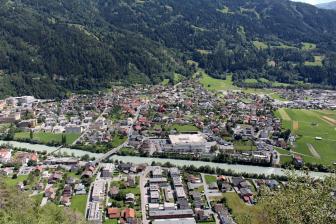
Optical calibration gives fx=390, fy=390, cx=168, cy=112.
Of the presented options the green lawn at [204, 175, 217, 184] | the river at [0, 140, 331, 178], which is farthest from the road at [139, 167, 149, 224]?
the green lawn at [204, 175, 217, 184]

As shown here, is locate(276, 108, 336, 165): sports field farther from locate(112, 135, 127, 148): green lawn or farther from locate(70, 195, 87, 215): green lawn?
locate(70, 195, 87, 215): green lawn

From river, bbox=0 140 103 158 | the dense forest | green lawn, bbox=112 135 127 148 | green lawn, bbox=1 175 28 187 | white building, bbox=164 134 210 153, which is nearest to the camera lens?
green lawn, bbox=1 175 28 187

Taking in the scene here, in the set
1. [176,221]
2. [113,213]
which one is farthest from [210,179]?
[113,213]

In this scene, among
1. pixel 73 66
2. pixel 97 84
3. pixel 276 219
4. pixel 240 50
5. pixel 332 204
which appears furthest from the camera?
pixel 240 50

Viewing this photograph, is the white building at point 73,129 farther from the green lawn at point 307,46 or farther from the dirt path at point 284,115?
the green lawn at point 307,46

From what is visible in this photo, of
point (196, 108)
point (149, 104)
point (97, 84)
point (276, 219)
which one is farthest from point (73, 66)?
point (276, 219)

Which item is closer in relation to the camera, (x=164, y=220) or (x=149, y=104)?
(x=164, y=220)

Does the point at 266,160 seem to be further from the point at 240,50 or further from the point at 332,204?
the point at 240,50

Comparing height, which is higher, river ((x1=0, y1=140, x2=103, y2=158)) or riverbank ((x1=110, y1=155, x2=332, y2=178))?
riverbank ((x1=110, y1=155, x2=332, y2=178))
